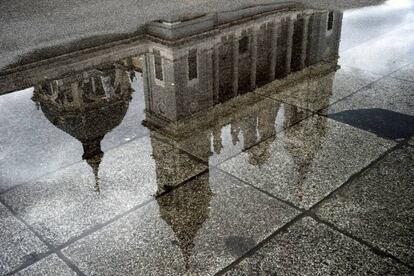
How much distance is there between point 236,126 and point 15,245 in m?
4.24

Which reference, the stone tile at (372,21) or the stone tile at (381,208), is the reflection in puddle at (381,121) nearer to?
the stone tile at (381,208)

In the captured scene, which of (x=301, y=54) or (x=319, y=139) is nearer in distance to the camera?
(x=319, y=139)

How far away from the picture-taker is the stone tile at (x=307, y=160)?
255 inches

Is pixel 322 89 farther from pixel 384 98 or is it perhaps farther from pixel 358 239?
pixel 358 239

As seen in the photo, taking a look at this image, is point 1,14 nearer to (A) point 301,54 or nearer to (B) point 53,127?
(B) point 53,127

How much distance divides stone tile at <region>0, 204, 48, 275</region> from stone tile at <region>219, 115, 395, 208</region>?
9.42 ft

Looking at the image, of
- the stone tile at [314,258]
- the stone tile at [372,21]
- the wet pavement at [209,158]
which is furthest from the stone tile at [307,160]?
the stone tile at [372,21]

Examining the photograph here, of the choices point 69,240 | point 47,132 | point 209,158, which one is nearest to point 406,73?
point 209,158

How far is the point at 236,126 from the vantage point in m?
8.31

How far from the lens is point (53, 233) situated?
5.68 meters

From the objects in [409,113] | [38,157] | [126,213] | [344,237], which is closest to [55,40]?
[38,157]

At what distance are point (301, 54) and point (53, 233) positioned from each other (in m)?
8.37

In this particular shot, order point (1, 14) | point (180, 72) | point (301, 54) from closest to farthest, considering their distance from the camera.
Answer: point (180, 72) < point (301, 54) < point (1, 14)

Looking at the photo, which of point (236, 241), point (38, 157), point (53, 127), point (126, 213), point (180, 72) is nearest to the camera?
point (236, 241)
